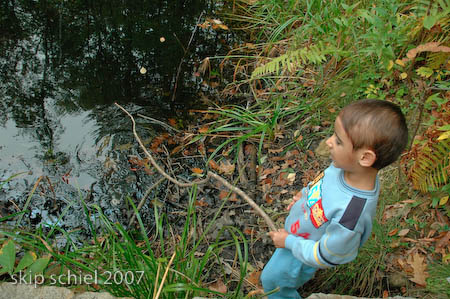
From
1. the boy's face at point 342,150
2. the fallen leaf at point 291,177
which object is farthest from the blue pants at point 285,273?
the fallen leaf at point 291,177

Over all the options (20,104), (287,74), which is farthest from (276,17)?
(20,104)

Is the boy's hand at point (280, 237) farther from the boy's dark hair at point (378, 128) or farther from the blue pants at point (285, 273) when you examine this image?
the boy's dark hair at point (378, 128)

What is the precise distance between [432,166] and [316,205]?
1201mm

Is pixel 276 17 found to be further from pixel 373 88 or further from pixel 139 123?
pixel 139 123

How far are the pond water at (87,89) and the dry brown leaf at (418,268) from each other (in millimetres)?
2111

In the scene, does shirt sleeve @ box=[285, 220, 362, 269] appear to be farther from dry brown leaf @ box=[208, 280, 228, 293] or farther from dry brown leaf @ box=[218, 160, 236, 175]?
dry brown leaf @ box=[218, 160, 236, 175]

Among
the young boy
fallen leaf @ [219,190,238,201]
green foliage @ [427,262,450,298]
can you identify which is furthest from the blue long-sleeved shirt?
fallen leaf @ [219,190,238,201]

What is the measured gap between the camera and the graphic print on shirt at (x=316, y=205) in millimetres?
1695

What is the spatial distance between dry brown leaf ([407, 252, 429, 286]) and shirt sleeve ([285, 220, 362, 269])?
907mm

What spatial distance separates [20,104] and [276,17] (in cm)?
337

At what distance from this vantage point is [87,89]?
13.3 feet

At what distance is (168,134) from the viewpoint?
3795mm

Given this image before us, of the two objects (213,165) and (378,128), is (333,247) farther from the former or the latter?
(213,165)

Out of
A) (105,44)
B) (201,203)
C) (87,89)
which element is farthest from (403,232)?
(105,44)
